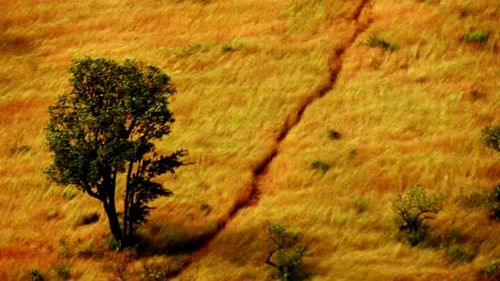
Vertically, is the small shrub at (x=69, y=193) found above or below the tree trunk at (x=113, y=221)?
above

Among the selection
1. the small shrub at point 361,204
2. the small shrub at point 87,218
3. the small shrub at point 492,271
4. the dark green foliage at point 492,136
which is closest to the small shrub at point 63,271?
the small shrub at point 87,218

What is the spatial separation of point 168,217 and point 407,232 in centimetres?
933

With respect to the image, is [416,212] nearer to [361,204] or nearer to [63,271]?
[361,204]

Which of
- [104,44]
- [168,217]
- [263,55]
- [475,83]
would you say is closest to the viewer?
[168,217]

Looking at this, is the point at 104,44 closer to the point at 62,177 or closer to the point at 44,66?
the point at 44,66

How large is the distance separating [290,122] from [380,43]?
25.2 ft

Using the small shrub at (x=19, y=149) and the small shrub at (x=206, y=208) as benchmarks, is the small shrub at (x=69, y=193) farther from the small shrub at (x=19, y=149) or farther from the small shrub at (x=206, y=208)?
the small shrub at (x=206, y=208)

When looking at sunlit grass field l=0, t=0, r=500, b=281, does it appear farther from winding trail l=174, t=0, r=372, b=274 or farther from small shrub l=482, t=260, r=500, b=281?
small shrub l=482, t=260, r=500, b=281

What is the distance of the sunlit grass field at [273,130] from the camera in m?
25.9

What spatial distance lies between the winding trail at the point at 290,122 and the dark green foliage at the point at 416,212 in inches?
236

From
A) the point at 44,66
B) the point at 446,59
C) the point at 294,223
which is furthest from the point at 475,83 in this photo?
the point at 44,66

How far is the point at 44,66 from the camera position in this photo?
4034cm

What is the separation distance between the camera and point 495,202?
1021 inches

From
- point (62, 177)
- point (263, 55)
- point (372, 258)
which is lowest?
point (372, 258)
